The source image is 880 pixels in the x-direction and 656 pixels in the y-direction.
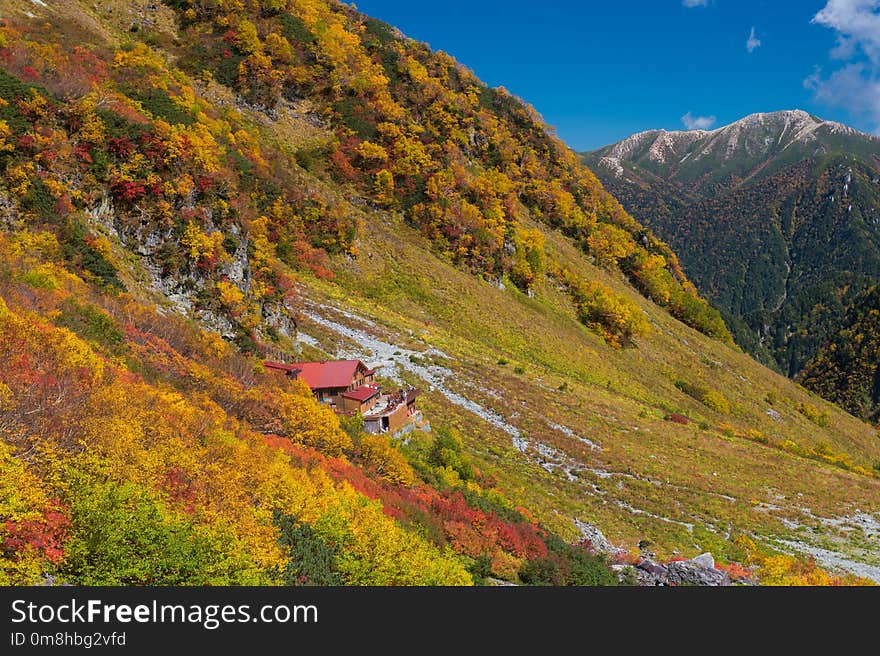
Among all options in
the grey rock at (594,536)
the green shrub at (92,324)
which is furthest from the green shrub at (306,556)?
the grey rock at (594,536)

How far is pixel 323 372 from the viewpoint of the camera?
95.4ft

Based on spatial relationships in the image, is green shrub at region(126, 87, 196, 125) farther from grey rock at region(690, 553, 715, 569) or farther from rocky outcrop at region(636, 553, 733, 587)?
grey rock at region(690, 553, 715, 569)

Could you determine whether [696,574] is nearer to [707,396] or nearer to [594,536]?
[594,536]

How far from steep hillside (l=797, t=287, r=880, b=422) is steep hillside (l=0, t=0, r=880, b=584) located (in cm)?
12121

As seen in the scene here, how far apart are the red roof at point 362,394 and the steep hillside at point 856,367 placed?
19283 centimetres

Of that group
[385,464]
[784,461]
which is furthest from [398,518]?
[784,461]

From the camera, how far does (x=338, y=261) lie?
53.1 metres

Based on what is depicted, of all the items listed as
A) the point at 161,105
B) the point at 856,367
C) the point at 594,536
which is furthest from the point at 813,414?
the point at 856,367

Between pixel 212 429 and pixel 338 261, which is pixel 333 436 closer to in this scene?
pixel 212 429

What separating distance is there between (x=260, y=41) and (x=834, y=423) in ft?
321

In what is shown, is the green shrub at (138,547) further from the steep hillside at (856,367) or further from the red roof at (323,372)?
the steep hillside at (856,367)

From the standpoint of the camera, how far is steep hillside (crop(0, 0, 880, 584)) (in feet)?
37.1

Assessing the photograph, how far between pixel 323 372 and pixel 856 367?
215123 mm

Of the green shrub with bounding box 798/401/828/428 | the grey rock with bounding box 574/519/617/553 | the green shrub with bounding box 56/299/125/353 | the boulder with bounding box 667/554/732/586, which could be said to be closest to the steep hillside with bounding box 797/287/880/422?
the green shrub with bounding box 798/401/828/428
